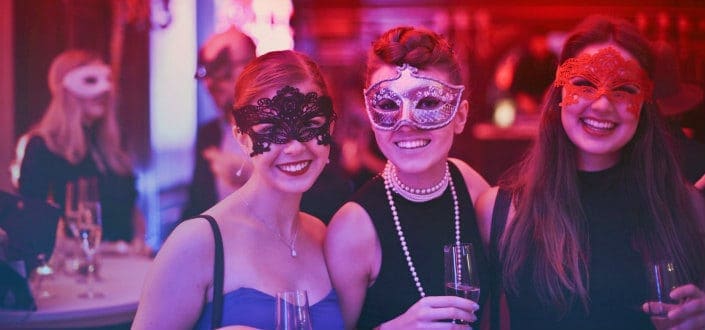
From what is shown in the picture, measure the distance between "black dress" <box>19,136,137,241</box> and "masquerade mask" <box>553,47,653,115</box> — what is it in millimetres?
2065

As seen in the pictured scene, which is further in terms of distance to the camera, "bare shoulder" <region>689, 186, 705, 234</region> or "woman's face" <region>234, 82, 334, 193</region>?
"bare shoulder" <region>689, 186, 705, 234</region>

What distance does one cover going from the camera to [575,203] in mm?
2564

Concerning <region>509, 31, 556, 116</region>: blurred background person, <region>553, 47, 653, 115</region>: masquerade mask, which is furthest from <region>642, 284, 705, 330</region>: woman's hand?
<region>509, 31, 556, 116</region>: blurred background person

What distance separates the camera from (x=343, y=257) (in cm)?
246

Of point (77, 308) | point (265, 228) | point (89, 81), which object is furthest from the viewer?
point (89, 81)

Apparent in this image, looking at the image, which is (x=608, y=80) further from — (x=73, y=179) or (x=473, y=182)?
(x=73, y=179)

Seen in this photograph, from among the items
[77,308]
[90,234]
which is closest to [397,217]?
[77,308]

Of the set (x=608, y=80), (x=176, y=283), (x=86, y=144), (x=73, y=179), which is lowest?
(x=176, y=283)

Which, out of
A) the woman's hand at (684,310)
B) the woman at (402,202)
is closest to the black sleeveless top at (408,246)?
the woman at (402,202)

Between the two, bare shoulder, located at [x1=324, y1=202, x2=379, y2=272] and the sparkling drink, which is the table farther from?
the sparkling drink

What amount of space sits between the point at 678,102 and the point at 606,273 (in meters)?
1.25

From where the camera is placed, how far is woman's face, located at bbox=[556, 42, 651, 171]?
2.52 meters

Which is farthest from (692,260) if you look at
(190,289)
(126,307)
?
(126,307)

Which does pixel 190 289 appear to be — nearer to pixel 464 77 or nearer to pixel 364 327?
pixel 364 327
